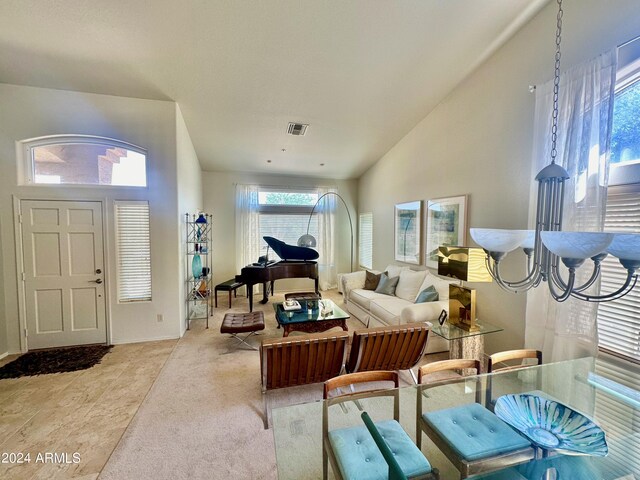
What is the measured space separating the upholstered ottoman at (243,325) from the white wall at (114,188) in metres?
0.87

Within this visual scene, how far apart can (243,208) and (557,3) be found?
583 centimetres

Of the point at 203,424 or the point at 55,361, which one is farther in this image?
the point at 55,361

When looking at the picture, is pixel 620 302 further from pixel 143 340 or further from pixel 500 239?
pixel 143 340

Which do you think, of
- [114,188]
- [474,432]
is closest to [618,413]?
[474,432]

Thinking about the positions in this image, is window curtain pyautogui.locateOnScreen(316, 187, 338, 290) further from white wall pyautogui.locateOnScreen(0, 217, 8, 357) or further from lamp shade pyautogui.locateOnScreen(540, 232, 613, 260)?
lamp shade pyautogui.locateOnScreen(540, 232, 613, 260)

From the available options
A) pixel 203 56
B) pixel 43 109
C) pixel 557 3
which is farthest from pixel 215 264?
pixel 557 3

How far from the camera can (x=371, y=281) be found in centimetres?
496

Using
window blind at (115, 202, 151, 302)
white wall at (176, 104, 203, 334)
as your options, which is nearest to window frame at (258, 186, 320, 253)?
white wall at (176, 104, 203, 334)

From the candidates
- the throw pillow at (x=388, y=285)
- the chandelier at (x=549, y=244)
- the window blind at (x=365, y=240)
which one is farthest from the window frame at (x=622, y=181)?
the window blind at (x=365, y=240)

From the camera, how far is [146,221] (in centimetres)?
379

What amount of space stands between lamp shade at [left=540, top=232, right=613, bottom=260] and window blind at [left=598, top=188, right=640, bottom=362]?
170 centimetres

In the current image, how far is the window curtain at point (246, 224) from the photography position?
249 inches

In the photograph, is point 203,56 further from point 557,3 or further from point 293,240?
point 293,240

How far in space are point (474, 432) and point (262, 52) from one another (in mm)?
3859
